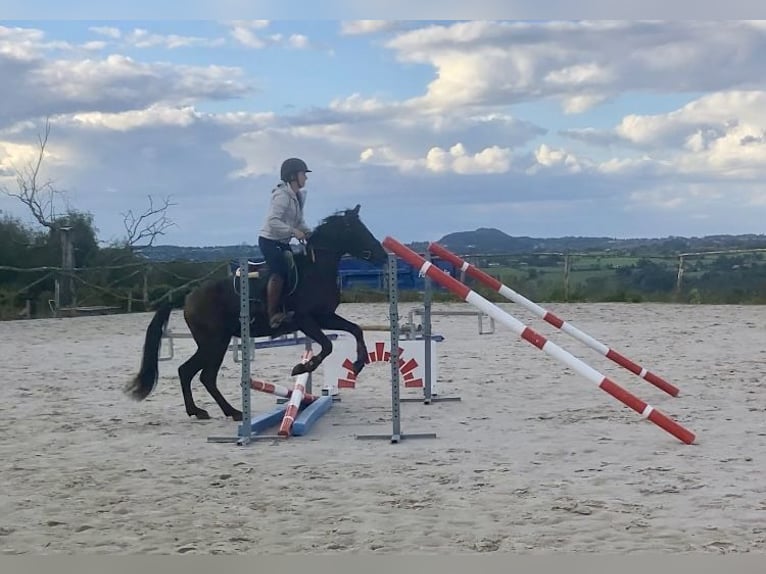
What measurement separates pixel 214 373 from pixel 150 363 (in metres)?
0.48

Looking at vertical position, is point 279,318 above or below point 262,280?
below

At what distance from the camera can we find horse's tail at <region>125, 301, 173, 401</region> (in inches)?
287

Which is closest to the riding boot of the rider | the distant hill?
the rider

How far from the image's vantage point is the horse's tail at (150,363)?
7.28m

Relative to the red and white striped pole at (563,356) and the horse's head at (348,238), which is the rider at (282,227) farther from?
the red and white striped pole at (563,356)

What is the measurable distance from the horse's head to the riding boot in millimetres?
365

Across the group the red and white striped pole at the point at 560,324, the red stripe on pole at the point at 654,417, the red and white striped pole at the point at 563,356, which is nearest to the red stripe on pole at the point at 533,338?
the red and white striped pole at the point at 563,356

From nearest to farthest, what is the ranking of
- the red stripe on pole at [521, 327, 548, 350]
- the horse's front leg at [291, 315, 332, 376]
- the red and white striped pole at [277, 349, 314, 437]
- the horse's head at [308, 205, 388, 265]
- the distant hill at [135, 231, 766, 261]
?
the red stripe on pole at [521, 327, 548, 350], the red and white striped pole at [277, 349, 314, 437], the horse's front leg at [291, 315, 332, 376], the horse's head at [308, 205, 388, 265], the distant hill at [135, 231, 766, 261]

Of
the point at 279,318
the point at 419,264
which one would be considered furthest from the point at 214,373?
the point at 419,264

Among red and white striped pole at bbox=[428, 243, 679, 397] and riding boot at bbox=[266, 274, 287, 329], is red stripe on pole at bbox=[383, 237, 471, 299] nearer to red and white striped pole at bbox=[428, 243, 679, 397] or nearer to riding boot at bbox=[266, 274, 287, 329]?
riding boot at bbox=[266, 274, 287, 329]

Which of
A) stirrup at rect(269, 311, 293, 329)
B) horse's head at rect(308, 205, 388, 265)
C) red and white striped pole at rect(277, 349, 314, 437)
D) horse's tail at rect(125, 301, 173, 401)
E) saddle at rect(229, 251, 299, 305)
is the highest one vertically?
horse's head at rect(308, 205, 388, 265)

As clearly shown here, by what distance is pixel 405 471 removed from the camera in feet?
17.8

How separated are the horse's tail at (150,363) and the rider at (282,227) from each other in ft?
2.83

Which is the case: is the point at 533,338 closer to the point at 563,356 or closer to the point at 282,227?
the point at 563,356
